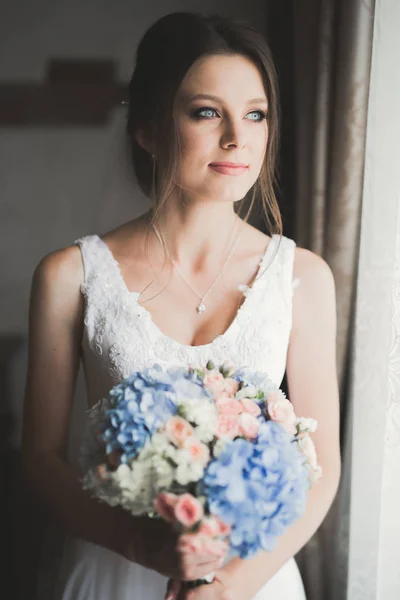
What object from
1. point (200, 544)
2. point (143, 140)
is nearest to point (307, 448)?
point (200, 544)

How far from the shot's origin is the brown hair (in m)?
1.32

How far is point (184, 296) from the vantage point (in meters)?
1.44

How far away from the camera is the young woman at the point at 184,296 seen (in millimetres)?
1298

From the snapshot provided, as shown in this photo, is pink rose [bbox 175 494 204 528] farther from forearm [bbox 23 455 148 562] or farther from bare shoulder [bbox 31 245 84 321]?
bare shoulder [bbox 31 245 84 321]

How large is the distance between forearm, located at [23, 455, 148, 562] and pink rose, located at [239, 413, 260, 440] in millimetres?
330

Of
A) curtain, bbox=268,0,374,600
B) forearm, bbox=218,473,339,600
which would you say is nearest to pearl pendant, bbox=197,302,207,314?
curtain, bbox=268,0,374,600

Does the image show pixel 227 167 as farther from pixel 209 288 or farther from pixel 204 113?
pixel 209 288

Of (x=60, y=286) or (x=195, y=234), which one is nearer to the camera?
(x=60, y=286)

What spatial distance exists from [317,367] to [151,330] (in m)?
0.40

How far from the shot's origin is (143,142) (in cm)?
147

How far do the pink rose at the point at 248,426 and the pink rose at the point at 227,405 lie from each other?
1 centimetres

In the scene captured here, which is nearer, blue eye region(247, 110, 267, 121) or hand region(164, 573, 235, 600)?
hand region(164, 573, 235, 600)

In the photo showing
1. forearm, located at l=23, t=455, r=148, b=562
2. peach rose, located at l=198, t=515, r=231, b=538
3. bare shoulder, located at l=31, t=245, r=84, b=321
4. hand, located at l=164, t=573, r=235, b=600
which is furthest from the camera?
bare shoulder, located at l=31, t=245, r=84, b=321

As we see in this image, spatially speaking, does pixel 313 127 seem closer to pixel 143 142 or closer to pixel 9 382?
pixel 143 142
